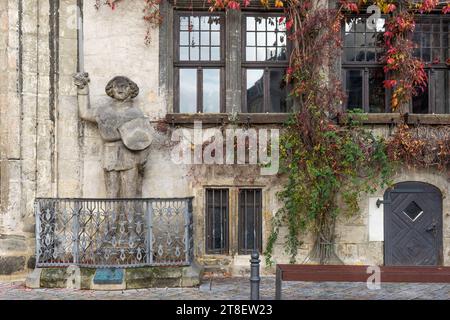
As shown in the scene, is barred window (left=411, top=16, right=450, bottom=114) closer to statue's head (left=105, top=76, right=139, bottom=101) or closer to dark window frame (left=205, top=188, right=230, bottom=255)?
dark window frame (left=205, top=188, right=230, bottom=255)

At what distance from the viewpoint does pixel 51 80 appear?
9188 millimetres

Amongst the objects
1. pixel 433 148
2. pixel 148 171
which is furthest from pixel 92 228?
pixel 433 148

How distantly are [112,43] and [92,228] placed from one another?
318cm

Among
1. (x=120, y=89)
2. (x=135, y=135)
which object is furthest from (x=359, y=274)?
(x=120, y=89)

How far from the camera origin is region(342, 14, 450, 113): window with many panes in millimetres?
9695

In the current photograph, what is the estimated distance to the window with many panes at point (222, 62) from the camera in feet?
31.5

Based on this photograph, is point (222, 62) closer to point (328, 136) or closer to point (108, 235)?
point (328, 136)

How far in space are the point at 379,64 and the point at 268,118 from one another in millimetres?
2227

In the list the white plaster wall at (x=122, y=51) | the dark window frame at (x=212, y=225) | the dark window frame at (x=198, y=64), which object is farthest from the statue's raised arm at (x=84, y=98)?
the dark window frame at (x=212, y=225)

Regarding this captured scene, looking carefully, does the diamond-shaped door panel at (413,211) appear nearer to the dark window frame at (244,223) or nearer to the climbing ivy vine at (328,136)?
the climbing ivy vine at (328,136)

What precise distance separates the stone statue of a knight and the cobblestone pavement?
1.79 metres

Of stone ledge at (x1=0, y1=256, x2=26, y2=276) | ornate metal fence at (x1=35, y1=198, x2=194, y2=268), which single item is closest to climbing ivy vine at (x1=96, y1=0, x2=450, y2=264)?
ornate metal fence at (x1=35, y1=198, x2=194, y2=268)

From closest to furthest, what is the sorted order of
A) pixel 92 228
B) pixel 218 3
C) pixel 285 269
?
pixel 285 269 < pixel 92 228 < pixel 218 3

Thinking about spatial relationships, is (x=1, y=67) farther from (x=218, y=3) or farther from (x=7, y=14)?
(x=218, y=3)
